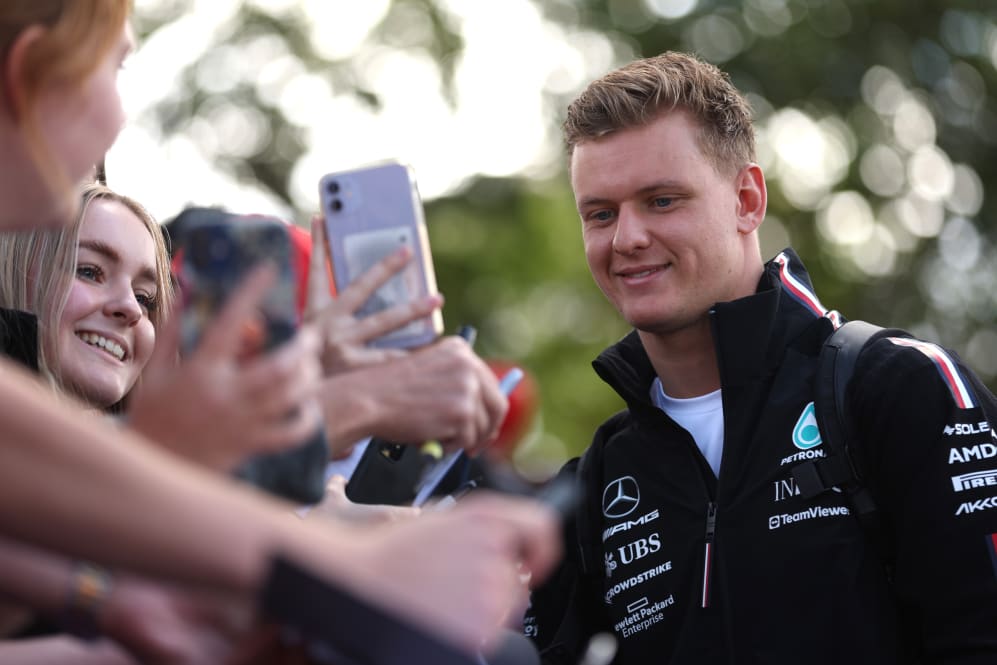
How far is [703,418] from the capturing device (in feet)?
13.5

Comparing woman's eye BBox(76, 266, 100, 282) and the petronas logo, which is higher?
woman's eye BBox(76, 266, 100, 282)

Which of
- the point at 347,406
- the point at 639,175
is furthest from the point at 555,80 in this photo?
the point at 347,406

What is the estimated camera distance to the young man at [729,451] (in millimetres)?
3438

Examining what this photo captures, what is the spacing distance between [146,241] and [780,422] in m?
2.13

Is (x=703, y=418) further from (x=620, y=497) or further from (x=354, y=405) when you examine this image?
(x=354, y=405)

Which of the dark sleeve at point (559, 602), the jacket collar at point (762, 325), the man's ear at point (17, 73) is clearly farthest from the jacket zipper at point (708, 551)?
the man's ear at point (17, 73)

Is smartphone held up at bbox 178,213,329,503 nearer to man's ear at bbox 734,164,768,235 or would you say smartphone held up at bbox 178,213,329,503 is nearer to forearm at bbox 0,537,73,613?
forearm at bbox 0,537,73,613

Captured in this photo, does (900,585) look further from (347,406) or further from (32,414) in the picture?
(32,414)

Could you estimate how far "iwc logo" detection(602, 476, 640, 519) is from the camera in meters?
4.02

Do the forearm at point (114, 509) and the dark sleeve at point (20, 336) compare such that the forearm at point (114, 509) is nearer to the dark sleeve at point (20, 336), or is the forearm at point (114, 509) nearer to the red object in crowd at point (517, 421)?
the dark sleeve at point (20, 336)

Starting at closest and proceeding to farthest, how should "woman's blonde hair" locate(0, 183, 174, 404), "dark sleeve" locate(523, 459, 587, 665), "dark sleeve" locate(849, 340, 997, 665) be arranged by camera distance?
1. "dark sleeve" locate(849, 340, 997, 665)
2. "woman's blonde hair" locate(0, 183, 174, 404)
3. "dark sleeve" locate(523, 459, 587, 665)

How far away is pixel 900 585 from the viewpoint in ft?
11.4

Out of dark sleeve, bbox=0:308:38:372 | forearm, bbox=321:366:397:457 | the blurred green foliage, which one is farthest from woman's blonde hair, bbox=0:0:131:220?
the blurred green foliage

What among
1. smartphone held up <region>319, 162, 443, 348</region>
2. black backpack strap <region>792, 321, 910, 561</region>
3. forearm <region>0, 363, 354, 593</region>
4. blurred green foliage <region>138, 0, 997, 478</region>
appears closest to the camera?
forearm <region>0, 363, 354, 593</region>
